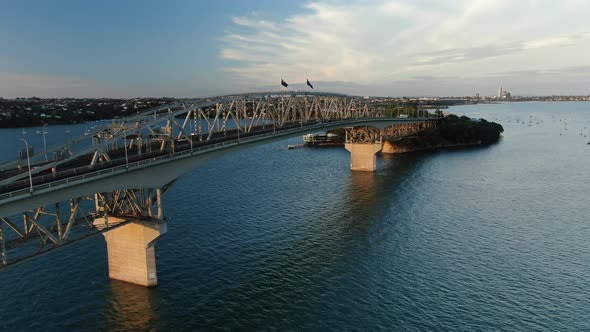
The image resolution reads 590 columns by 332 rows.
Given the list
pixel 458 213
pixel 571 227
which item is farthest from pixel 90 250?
pixel 571 227

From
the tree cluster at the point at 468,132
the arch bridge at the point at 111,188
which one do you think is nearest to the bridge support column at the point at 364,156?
the arch bridge at the point at 111,188

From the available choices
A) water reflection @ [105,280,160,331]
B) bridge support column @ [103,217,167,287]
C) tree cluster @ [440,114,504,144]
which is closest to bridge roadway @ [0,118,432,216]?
bridge support column @ [103,217,167,287]

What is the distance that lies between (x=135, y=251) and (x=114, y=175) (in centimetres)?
789

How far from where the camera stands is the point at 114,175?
110 feet

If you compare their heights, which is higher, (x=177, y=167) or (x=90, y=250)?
→ (x=177, y=167)

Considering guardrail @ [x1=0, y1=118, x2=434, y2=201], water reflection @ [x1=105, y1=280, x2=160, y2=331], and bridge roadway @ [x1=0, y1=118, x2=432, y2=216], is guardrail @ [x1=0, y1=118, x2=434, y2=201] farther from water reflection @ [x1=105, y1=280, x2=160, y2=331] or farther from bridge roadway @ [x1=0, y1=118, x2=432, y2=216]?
water reflection @ [x1=105, y1=280, x2=160, y2=331]

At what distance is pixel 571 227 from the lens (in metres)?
54.0

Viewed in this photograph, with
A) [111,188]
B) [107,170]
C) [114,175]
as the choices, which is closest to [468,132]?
[114,175]

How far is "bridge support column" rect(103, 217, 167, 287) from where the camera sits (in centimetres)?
3691

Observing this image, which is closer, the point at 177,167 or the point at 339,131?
the point at 177,167

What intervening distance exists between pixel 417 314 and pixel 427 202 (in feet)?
120

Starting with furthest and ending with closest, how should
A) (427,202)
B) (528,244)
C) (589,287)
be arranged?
(427,202), (528,244), (589,287)

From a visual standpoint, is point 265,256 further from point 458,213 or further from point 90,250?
point 458,213

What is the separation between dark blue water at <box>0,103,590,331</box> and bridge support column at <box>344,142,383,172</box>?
20.2 metres
